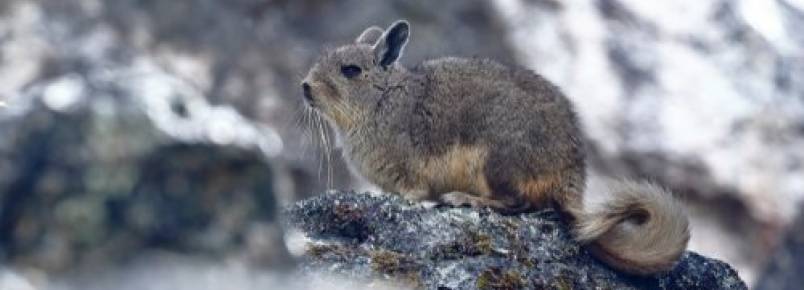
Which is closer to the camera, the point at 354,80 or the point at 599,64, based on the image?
the point at 354,80

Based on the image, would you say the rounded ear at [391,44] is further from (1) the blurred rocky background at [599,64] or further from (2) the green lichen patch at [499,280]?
(2) the green lichen patch at [499,280]

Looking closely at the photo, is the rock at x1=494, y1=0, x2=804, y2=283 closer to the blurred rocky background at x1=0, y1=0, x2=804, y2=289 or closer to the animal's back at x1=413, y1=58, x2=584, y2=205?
the blurred rocky background at x1=0, y1=0, x2=804, y2=289

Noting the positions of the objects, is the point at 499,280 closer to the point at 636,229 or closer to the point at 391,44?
the point at 636,229

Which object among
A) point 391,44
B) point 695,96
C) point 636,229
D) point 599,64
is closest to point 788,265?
point 695,96

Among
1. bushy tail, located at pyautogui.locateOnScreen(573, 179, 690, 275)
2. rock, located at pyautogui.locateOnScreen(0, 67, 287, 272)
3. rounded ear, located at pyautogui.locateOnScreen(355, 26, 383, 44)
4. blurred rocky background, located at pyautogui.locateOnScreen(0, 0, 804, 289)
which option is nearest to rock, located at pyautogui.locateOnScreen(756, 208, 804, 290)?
blurred rocky background, located at pyautogui.locateOnScreen(0, 0, 804, 289)

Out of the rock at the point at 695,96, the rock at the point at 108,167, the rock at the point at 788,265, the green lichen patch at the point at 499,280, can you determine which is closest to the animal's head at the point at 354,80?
the green lichen patch at the point at 499,280

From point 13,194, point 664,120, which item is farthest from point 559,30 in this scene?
point 13,194

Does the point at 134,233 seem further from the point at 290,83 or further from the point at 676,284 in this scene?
the point at 290,83
